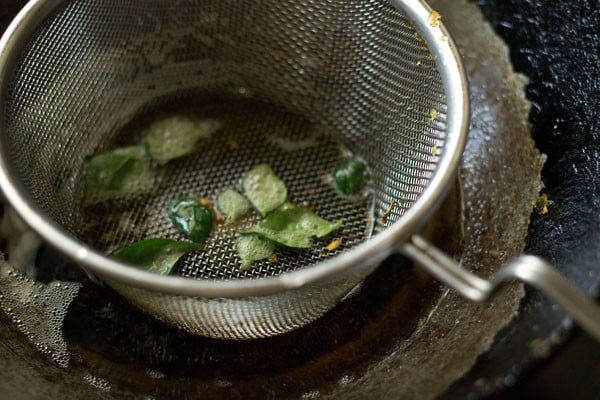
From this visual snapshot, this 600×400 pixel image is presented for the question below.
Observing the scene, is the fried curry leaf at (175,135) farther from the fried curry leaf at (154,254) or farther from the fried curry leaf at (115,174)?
the fried curry leaf at (154,254)

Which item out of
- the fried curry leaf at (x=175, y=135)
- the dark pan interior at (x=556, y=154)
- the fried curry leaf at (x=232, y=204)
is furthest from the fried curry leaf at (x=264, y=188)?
the dark pan interior at (x=556, y=154)

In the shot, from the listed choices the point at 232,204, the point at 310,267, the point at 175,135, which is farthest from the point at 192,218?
the point at 310,267

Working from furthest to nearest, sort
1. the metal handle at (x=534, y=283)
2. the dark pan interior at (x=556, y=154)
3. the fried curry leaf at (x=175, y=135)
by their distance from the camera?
the fried curry leaf at (x=175, y=135)
the dark pan interior at (x=556, y=154)
the metal handle at (x=534, y=283)

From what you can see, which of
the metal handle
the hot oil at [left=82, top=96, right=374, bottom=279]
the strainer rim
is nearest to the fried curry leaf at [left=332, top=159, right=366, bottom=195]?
the hot oil at [left=82, top=96, right=374, bottom=279]

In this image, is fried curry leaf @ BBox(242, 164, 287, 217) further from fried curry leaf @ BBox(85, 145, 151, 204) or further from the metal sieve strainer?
fried curry leaf @ BBox(85, 145, 151, 204)

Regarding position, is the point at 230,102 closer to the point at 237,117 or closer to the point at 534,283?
the point at 237,117

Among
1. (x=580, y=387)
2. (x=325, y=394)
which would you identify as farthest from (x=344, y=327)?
(x=580, y=387)

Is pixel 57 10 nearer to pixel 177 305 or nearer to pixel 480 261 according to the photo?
pixel 177 305
